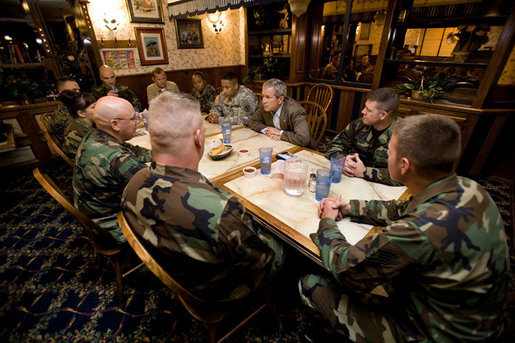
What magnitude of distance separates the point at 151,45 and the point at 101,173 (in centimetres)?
441

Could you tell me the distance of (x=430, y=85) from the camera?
313cm

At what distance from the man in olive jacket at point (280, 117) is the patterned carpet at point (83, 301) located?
41.0 inches

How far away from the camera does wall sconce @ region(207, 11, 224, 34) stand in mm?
5207

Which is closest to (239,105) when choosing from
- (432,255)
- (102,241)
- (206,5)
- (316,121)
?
(316,121)

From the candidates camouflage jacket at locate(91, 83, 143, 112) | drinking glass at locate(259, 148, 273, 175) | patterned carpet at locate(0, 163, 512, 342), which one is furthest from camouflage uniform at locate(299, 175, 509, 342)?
camouflage jacket at locate(91, 83, 143, 112)

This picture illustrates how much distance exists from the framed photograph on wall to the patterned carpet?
13.3ft

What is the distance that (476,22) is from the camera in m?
2.91

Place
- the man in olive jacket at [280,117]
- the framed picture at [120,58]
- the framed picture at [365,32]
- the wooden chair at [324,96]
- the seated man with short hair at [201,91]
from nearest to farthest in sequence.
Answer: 1. the man in olive jacket at [280,117]
2. the wooden chair at [324,96]
3. the seated man with short hair at [201,91]
4. the framed picture at [120,58]
5. the framed picture at [365,32]

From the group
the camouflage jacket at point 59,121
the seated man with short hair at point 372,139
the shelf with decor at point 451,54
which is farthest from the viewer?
the shelf with decor at point 451,54

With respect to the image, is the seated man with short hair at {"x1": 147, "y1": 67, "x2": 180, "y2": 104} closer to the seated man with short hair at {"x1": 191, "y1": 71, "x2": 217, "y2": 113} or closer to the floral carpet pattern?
the seated man with short hair at {"x1": 191, "y1": 71, "x2": 217, "y2": 113}

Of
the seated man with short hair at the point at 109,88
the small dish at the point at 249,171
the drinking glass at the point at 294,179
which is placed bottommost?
the small dish at the point at 249,171

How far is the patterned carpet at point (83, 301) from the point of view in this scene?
1.45 meters

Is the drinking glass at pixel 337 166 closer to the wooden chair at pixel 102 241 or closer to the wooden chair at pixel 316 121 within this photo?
the wooden chair at pixel 316 121

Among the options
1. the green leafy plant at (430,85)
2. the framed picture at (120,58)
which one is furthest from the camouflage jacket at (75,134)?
the green leafy plant at (430,85)
